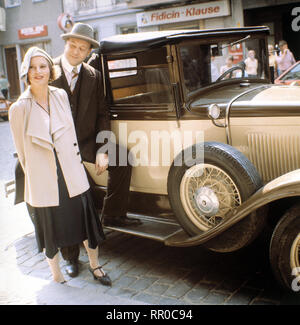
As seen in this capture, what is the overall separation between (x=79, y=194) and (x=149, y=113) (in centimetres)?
103

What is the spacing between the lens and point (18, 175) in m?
4.20

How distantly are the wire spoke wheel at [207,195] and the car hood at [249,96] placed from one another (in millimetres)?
605

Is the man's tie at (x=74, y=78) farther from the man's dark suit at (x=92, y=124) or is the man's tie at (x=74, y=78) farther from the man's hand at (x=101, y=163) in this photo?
the man's hand at (x=101, y=163)

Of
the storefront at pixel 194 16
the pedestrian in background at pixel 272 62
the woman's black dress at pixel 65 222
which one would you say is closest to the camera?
the woman's black dress at pixel 65 222

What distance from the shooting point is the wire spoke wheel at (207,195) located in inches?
131

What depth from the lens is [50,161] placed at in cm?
332

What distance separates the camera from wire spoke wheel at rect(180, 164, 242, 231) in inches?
131

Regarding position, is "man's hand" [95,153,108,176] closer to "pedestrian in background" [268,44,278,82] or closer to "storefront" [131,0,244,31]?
"pedestrian in background" [268,44,278,82]

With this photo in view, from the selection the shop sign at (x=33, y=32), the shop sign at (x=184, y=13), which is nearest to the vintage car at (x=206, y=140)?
the shop sign at (x=184, y=13)

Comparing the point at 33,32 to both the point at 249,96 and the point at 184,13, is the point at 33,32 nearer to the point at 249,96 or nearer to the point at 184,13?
the point at 184,13

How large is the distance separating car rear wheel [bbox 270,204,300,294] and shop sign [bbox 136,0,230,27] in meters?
14.6

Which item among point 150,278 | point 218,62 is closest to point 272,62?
point 218,62

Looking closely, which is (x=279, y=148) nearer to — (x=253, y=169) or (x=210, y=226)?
(x=253, y=169)

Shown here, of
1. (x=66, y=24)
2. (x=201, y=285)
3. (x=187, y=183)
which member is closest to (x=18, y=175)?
(x=187, y=183)
